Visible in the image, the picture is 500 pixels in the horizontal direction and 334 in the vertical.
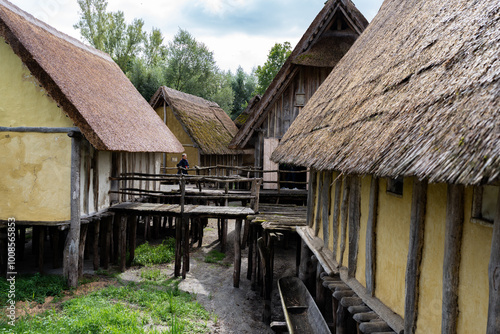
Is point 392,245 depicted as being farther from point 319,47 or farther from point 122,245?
point 319,47

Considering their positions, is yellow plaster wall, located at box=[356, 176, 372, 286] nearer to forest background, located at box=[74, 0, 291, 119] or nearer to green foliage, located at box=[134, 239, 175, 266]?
green foliage, located at box=[134, 239, 175, 266]

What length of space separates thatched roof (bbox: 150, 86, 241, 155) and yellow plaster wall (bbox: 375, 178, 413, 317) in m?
16.2

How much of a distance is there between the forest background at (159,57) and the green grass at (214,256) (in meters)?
21.1

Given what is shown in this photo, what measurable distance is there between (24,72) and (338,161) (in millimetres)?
8179

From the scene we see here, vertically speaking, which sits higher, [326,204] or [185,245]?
[326,204]

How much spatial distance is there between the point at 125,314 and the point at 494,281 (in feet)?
21.3

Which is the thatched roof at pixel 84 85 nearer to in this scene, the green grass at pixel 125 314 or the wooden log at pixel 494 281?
the green grass at pixel 125 314

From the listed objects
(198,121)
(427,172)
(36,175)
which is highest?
(198,121)

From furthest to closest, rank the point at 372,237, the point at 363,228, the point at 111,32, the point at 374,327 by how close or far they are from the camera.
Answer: the point at 111,32, the point at 363,228, the point at 372,237, the point at 374,327

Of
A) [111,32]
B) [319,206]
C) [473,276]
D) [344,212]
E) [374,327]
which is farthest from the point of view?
[111,32]

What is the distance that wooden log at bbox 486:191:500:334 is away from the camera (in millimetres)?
2455

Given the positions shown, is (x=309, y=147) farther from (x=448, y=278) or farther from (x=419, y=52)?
(x=448, y=278)

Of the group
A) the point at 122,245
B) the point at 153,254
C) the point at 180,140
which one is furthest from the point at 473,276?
the point at 180,140

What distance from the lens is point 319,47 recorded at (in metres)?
12.8
